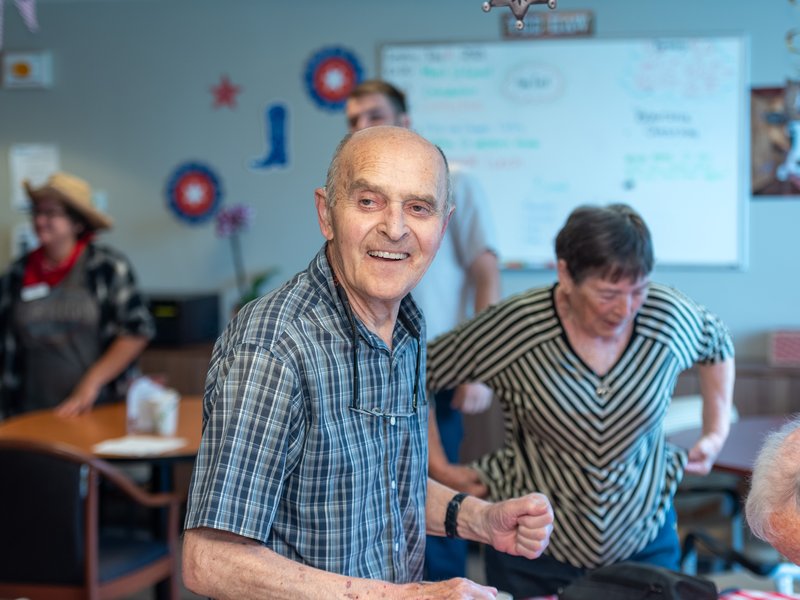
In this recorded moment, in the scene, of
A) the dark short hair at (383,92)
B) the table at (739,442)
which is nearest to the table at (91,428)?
the dark short hair at (383,92)

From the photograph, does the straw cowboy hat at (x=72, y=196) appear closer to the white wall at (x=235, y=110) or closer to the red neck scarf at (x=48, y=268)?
the red neck scarf at (x=48, y=268)

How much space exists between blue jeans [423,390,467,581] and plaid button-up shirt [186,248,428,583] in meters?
1.12

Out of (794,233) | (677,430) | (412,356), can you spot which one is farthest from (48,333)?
(794,233)

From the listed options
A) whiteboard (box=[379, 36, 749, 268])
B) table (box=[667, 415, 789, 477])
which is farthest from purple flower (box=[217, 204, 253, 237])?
table (box=[667, 415, 789, 477])

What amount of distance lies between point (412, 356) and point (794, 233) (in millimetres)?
4030

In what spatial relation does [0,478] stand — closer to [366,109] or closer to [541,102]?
[366,109]

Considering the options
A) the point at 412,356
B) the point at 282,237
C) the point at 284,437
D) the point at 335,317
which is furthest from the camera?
the point at 282,237

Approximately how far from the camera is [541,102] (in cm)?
521

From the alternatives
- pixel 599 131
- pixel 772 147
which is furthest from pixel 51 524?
pixel 772 147

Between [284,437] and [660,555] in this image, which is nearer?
[284,437]

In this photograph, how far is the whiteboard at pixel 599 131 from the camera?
512 centimetres

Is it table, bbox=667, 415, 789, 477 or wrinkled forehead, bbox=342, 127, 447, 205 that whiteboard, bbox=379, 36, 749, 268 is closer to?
table, bbox=667, 415, 789, 477

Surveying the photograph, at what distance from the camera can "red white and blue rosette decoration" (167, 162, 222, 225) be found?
5.60 m

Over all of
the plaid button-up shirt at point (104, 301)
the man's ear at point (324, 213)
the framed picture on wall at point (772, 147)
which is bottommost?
the plaid button-up shirt at point (104, 301)
